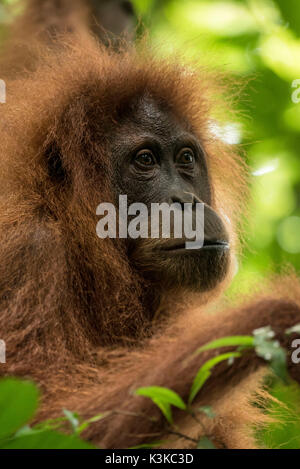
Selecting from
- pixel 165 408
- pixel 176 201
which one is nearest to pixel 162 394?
pixel 165 408

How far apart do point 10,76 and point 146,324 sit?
2.62 metres

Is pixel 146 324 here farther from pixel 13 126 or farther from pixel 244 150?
pixel 244 150

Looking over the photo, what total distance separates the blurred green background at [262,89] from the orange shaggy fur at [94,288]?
769mm

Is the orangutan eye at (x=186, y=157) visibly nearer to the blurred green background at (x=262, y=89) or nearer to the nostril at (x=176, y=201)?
the nostril at (x=176, y=201)

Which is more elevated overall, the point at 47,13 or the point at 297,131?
the point at 47,13

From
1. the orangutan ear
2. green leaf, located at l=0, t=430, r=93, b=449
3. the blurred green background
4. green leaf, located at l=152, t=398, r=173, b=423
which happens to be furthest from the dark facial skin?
green leaf, located at l=0, t=430, r=93, b=449

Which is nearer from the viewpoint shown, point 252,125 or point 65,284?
point 65,284

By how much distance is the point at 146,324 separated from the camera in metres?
3.80

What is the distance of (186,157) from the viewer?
4426mm

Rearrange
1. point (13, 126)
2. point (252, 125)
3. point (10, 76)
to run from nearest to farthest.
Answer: point (13, 126) < point (10, 76) < point (252, 125)

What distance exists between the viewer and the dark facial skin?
3.83 metres

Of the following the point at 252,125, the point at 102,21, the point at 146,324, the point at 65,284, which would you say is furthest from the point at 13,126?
the point at 252,125

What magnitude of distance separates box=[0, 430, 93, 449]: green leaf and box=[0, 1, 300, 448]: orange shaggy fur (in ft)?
1.54

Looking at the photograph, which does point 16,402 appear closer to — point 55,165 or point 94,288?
point 94,288
